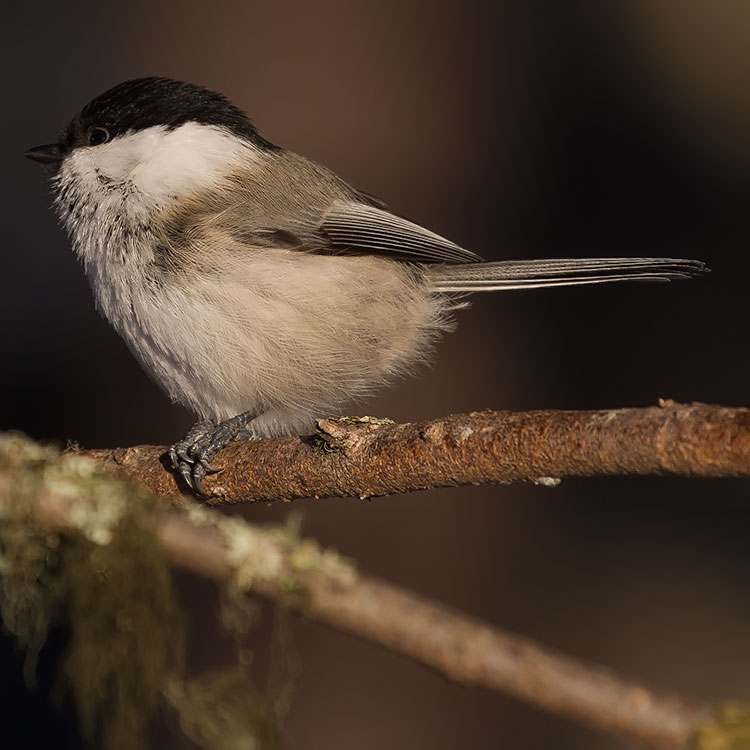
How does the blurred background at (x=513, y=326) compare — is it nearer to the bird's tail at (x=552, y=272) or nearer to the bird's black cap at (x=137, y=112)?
the bird's tail at (x=552, y=272)

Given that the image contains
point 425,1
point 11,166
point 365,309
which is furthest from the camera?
point 11,166

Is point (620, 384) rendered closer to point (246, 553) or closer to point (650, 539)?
point (650, 539)

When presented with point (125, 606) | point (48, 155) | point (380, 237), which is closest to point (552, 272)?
point (380, 237)

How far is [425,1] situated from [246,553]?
3385 millimetres

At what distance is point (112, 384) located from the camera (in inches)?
157

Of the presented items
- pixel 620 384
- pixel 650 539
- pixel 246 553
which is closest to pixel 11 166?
pixel 620 384

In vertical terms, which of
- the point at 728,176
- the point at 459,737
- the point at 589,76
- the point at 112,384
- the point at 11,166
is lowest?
the point at 459,737

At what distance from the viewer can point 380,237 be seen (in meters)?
2.76

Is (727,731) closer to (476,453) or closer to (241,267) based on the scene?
(476,453)

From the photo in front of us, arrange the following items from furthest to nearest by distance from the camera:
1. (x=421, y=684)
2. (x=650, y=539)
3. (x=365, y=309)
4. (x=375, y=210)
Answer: (x=650, y=539) < (x=421, y=684) < (x=375, y=210) < (x=365, y=309)

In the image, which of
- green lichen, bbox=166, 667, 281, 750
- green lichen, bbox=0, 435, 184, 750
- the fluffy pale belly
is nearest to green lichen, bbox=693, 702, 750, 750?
green lichen, bbox=166, 667, 281, 750

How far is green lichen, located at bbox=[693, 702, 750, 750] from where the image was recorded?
958 millimetres

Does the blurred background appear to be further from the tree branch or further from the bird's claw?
the tree branch

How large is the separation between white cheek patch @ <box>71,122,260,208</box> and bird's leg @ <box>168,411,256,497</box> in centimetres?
64
